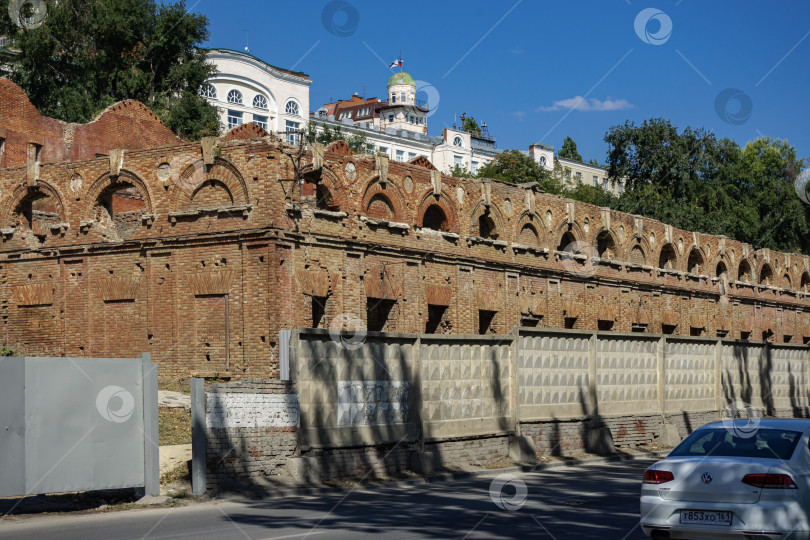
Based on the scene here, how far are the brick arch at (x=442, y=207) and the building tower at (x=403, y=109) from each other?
2953 inches

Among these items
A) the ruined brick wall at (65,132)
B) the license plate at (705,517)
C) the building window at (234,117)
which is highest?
the building window at (234,117)

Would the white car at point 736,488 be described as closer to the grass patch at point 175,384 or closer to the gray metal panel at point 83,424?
the gray metal panel at point 83,424

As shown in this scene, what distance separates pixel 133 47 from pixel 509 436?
121 feet

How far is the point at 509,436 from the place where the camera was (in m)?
21.2

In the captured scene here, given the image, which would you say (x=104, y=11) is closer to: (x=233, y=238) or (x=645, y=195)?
(x=233, y=238)

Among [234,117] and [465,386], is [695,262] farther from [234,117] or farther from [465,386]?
[234,117]

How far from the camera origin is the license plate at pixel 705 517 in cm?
971

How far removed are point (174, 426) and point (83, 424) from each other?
6556 millimetres

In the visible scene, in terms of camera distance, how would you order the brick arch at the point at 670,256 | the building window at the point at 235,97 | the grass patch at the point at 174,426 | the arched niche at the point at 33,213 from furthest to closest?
1. the building window at the point at 235,97
2. the brick arch at the point at 670,256
3. the arched niche at the point at 33,213
4. the grass patch at the point at 174,426

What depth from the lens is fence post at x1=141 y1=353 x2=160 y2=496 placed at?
1508 cm

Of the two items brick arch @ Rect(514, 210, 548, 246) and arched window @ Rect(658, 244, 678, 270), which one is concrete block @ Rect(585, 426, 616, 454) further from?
arched window @ Rect(658, 244, 678, 270)

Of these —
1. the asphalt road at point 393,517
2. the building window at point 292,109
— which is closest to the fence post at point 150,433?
the asphalt road at point 393,517

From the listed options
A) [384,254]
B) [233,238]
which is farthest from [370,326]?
[233,238]

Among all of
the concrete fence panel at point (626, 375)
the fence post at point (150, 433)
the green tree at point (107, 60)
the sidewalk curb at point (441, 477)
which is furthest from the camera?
the green tree at point (107, 60)
